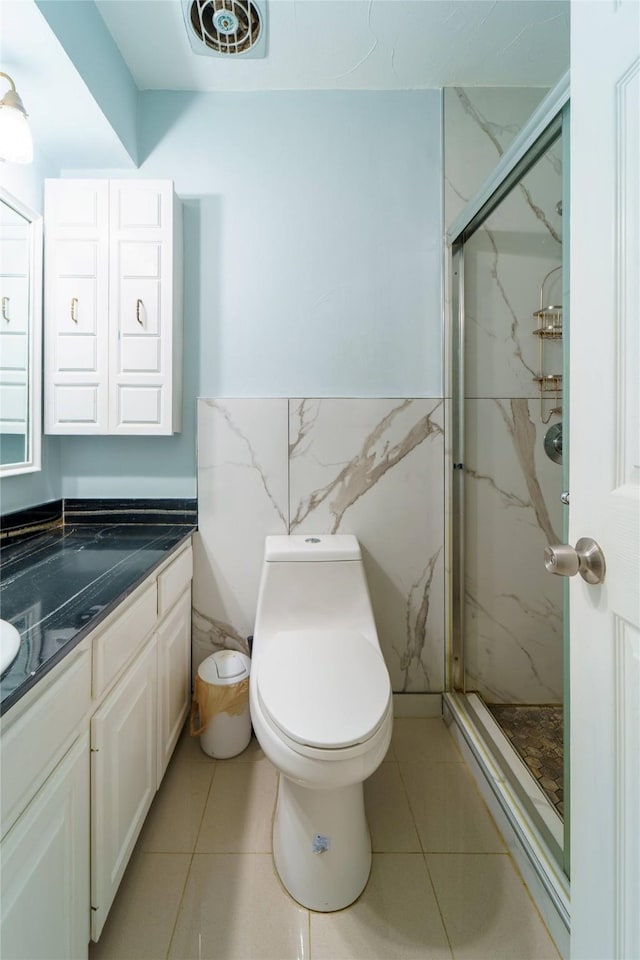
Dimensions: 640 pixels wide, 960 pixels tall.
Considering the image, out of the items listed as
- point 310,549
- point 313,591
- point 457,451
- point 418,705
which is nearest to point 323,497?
point 310,549

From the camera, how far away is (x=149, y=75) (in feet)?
5.68

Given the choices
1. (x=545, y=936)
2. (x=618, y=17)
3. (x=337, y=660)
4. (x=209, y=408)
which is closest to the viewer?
(x=618, y=17)

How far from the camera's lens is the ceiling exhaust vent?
4.76ft

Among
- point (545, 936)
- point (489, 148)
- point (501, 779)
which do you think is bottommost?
point (545, 936)

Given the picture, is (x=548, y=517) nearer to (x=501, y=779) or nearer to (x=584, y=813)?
(x=501, y=779)

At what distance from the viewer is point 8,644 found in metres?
0.78

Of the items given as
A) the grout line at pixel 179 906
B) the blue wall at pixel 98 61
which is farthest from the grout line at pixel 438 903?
the blue wall at pixel 98 61

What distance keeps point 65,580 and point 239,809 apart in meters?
0.88

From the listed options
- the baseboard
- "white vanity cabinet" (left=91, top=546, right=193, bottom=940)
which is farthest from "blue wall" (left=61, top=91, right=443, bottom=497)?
the baseboard

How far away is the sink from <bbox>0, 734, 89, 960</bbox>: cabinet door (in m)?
0.22

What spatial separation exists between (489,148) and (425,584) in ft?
5.78

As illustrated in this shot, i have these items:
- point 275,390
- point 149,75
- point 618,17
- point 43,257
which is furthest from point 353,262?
point 618,17

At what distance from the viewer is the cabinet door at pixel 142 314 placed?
1669mm

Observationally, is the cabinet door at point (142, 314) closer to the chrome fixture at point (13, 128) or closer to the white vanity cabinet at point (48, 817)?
the chrome fixture at point (13, 128)
